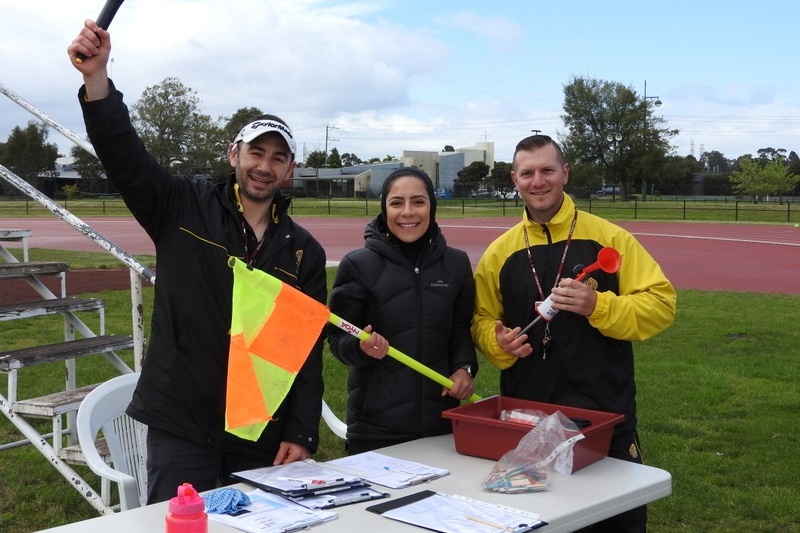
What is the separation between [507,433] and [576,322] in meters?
0.64

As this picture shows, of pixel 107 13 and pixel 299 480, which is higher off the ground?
pixel 107 13

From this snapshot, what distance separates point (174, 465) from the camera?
3086 mm

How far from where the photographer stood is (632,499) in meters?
2.70

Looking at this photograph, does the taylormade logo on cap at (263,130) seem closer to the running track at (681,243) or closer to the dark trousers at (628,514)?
the dark trousers at (628,514)

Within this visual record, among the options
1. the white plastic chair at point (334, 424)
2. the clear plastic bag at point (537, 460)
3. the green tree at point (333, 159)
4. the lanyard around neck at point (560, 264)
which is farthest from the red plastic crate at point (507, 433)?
the green tree at point (333, 159)

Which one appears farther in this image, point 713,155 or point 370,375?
point 713,155

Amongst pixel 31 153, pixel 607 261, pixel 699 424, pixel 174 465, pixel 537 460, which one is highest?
pixel 31 153

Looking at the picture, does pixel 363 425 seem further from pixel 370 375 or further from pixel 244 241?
pixel 244 241

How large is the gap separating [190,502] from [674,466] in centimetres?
441

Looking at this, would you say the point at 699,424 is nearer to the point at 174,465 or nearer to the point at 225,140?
the point at 174,465

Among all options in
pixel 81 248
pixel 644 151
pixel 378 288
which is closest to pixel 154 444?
pixel 378 288

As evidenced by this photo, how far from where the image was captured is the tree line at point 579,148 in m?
63.2

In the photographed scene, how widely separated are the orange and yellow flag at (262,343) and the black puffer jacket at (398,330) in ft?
1.32

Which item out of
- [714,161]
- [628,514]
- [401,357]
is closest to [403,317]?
[401,357]
